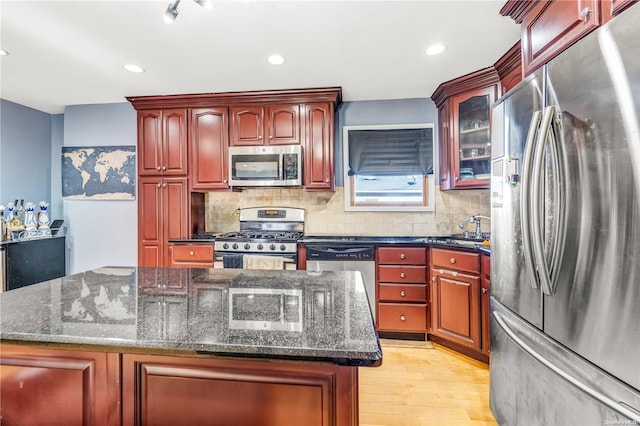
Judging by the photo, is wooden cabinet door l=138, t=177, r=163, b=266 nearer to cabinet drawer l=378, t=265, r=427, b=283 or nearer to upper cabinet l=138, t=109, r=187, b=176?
upper cabinet l=138, t=109, r=187, b=176

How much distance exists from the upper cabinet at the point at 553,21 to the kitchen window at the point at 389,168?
160 cm

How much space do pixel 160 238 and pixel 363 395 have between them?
2.53 metres

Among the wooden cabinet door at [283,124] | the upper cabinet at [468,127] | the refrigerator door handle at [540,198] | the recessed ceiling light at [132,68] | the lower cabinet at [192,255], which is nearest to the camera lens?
the refrigerator door handle at [540,198]

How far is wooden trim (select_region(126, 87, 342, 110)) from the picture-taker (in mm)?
3051

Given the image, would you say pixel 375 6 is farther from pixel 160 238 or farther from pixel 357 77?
pixel 160 238

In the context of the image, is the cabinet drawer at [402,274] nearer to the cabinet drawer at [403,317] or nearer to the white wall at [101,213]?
the cabinet drawer at [403,317]

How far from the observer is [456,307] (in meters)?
2.54

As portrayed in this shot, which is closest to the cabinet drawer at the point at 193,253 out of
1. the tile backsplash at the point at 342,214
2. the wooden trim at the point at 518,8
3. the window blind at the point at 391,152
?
the tile backsplash at the point at 342,214

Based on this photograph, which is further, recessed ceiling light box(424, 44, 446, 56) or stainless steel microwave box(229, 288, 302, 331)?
recessed ceiling light box(424, 44, 446, 56)

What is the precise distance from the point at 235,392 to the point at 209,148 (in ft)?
9.39

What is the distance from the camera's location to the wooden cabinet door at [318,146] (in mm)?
3084

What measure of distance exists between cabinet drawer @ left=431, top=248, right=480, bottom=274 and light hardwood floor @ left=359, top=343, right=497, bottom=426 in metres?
0.77

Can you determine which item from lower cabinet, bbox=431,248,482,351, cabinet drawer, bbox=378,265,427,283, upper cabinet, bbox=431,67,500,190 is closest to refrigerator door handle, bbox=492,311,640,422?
lower cabinet, bbox=431,248,482,351

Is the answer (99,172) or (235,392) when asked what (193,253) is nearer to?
(99,172)
